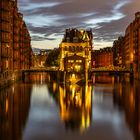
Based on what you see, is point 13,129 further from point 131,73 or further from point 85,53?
point 85,53

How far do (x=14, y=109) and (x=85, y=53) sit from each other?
14260cm

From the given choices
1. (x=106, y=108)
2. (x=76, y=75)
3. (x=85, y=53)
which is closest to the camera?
(x=106, y=108)

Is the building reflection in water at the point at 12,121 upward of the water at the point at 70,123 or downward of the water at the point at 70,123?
upward

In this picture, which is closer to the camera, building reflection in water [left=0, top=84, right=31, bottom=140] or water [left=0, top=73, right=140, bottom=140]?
building reflection in water [left=0, top=84, right=31, bottom=140]

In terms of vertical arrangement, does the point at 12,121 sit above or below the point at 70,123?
above

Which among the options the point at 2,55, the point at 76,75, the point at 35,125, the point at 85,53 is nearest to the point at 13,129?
the point at 35,125

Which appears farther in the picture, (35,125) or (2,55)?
(2,55)

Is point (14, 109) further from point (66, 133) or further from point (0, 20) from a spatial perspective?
point (0, 20)

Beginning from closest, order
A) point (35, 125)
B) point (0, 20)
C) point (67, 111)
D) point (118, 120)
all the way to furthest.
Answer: point (35, 125) → point (118, 120) → point (67, 111) → point (0, 20)

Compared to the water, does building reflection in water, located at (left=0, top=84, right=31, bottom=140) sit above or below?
above

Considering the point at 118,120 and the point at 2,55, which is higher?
the point at 2,55

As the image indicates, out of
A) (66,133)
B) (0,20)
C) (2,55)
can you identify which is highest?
(0,20)

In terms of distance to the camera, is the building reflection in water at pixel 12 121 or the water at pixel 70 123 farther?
the water at pixel 70 123

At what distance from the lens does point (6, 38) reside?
316 ft
